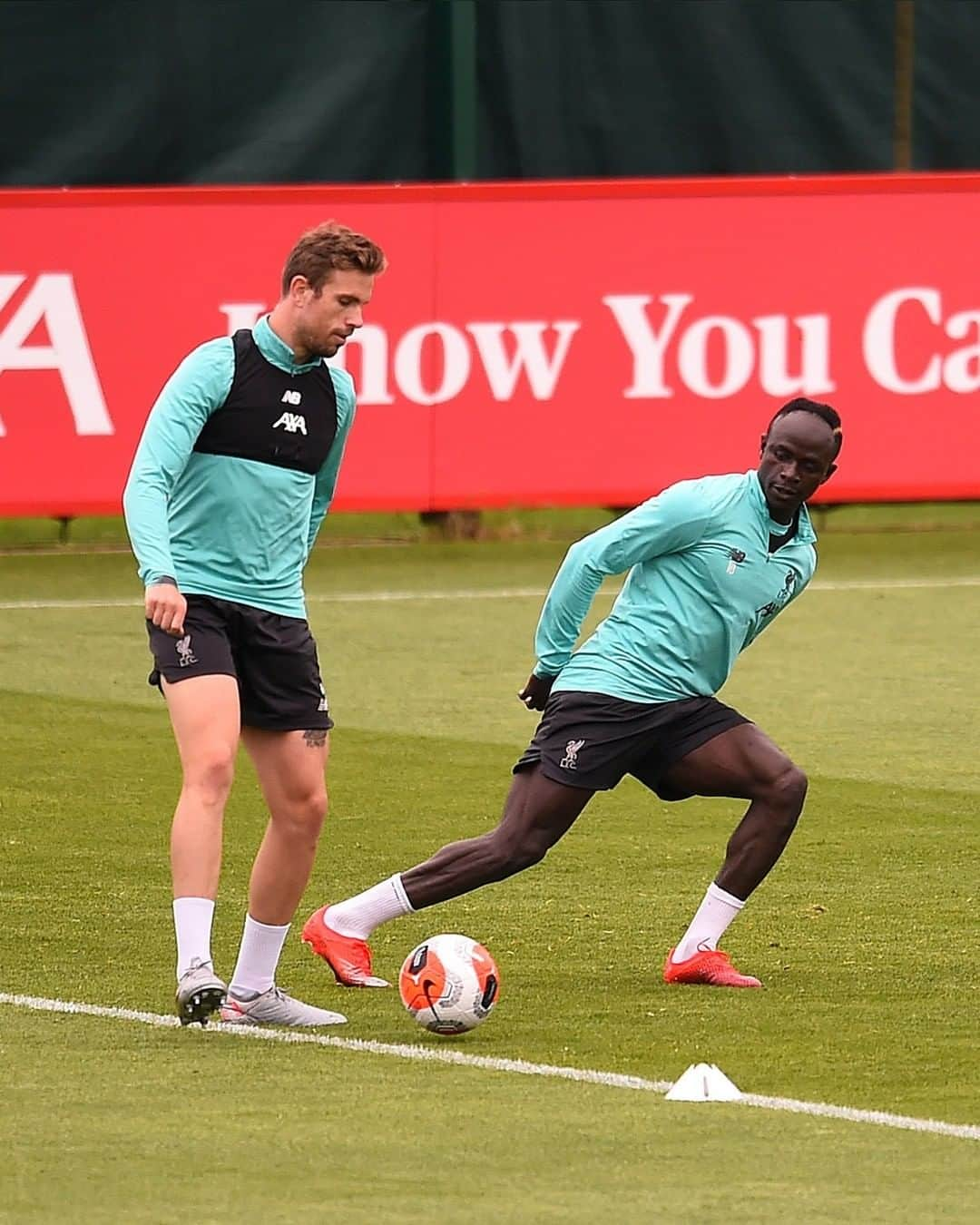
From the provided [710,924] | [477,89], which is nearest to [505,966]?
[710,924]

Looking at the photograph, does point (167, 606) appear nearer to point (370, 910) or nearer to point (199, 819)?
point (199, 819)

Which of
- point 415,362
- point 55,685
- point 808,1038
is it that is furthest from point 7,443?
point 808,1038

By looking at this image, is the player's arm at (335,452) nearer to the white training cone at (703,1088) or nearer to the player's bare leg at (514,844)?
the player's bare leg at (514,844)

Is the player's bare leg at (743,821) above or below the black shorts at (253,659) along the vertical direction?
below

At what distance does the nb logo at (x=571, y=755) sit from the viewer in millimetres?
8203

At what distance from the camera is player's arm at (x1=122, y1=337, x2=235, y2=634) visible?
7.29 meters

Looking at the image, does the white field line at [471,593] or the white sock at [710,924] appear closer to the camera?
the white sock at [710,924]

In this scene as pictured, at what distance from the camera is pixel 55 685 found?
569 inches

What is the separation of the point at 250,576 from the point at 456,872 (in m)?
1.11

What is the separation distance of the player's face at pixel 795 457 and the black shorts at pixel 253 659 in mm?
1368

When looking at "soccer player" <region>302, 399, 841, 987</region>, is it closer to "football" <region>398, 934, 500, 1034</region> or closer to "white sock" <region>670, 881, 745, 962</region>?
"white sock" <region>670, 881, 745, 962</region>

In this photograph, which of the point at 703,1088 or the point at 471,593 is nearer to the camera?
the point at 703,1088

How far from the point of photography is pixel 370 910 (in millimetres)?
8320

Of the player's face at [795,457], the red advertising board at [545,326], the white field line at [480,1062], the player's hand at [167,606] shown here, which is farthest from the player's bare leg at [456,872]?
the red advertising board at [545,326]
